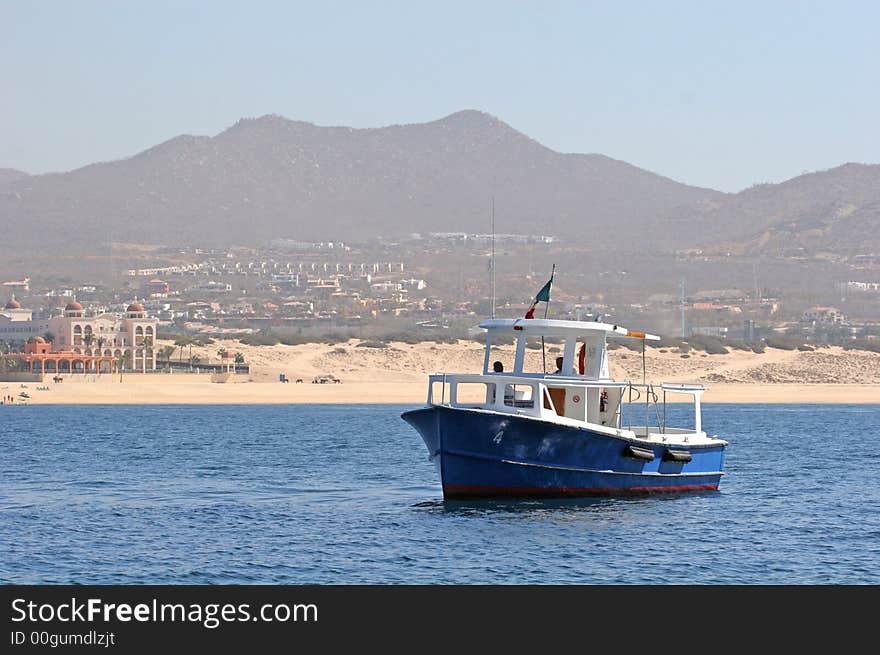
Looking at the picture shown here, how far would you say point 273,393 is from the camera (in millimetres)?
130125

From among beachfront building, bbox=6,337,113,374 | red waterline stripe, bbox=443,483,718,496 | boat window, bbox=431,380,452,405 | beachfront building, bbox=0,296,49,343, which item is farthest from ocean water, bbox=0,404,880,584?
beachfront building, bbox=0,296,49,343

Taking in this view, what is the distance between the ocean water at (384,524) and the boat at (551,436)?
2.10ft

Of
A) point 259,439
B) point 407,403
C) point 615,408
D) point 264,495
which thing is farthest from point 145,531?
point 407,403

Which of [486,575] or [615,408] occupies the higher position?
[615,408]

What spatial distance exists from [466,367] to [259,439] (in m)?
89.0

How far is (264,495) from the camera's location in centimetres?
4403

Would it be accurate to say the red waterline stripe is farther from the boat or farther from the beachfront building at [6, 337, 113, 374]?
the beachfront building at [6, 337, 113, 374]

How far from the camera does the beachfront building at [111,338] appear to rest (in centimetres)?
16212

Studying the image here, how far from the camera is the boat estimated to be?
125ft

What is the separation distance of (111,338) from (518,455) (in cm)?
13423

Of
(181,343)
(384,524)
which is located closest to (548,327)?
(384,524)

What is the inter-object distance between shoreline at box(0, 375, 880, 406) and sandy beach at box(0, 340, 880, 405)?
88 mm

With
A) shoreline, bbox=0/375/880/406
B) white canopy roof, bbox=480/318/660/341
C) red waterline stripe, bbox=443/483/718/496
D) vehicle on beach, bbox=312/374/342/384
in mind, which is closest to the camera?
red waterline stripe, bbox=443/483/718/496
